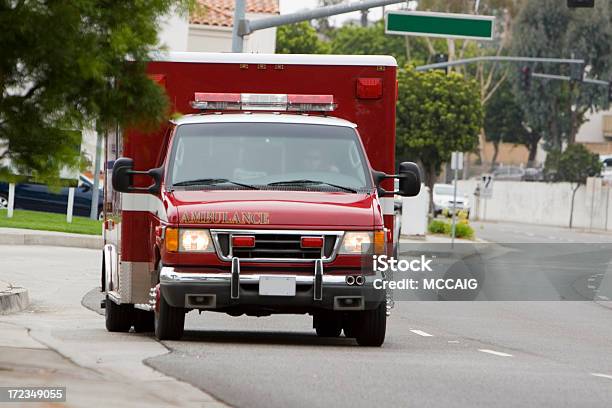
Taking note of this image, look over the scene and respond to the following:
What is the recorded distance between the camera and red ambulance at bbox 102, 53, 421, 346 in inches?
538

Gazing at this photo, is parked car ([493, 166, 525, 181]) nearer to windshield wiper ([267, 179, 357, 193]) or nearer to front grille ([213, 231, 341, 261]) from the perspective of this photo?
windshield wiper ([267, 179, 357, 193])

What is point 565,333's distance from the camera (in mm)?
18719

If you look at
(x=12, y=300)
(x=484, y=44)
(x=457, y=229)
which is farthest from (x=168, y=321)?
(x=484, y=44)

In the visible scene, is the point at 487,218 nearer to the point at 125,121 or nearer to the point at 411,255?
the point at 411,255

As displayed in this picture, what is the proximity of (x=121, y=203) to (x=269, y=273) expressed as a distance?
2415mm

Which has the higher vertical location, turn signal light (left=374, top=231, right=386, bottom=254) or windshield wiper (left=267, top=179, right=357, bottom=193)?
windshield wiper (left=267, top=179, right=357, bottom=193)

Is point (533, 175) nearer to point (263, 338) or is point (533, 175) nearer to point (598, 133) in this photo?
point (598, 133)

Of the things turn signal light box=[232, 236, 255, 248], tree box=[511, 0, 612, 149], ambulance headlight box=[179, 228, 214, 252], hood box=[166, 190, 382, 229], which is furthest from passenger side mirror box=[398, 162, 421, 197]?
tree box=[511, 0, 612, 149]

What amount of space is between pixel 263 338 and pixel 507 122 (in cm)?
10175

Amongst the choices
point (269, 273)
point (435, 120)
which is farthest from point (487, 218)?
point (269, 273)

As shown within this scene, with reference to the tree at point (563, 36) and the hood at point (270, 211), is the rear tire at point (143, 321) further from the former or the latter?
the tree at point (563, 36)

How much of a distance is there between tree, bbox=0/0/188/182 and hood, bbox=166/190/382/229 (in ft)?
10.4

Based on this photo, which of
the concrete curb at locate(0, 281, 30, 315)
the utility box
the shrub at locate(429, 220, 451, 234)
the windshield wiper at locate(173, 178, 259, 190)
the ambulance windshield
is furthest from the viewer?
the shrub at locate(429, 220, 451, 234)

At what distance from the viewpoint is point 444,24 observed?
32.4m
